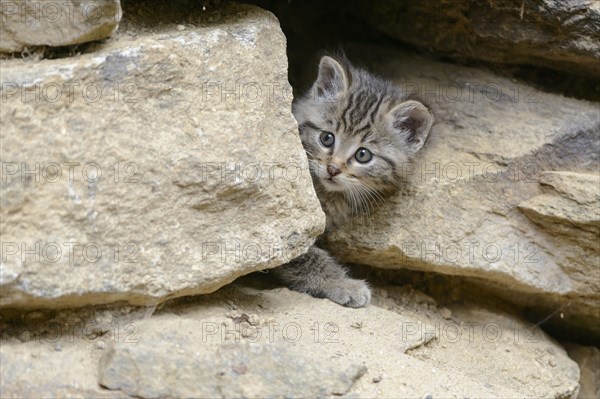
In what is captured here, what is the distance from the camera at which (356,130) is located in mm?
4633

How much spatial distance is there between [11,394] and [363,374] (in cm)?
142

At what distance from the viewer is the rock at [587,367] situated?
4922 mm

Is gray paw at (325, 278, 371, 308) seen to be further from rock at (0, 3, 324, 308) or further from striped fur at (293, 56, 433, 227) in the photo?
rock at (0, 3, 324, 308)

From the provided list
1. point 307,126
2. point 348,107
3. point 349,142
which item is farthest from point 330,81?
point 349,142

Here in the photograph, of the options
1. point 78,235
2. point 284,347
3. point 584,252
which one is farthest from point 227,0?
point 584,252

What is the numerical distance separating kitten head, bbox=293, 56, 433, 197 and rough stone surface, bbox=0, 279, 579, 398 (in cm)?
77

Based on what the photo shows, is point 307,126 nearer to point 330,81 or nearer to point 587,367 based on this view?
point 330,81

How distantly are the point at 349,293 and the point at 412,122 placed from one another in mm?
1124

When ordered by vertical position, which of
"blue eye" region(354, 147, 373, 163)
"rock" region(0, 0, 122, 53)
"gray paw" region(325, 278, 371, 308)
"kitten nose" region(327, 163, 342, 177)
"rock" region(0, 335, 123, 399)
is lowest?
"gray paw" region(325, 278, 371, 308)

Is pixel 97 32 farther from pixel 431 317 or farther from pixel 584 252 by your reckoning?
pixel 584 252

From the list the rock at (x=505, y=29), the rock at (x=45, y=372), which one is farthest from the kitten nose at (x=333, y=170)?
the rock at (x=45, y=372)

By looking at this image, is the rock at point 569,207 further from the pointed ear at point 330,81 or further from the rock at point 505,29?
the pointed ear at point 330,81

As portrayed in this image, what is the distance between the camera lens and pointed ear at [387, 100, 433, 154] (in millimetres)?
4504

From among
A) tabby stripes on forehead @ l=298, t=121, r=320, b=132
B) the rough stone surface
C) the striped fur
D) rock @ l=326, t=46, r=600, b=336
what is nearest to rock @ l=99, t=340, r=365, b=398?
the rough stone surface
